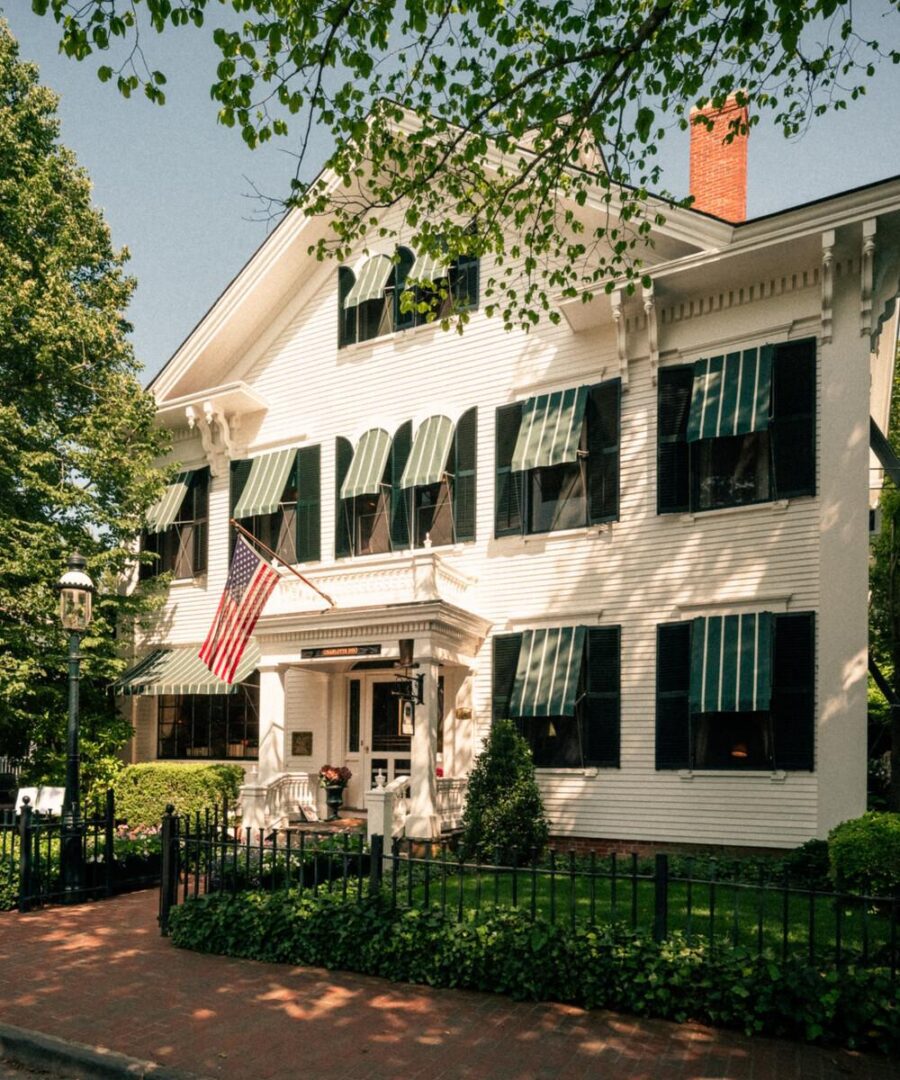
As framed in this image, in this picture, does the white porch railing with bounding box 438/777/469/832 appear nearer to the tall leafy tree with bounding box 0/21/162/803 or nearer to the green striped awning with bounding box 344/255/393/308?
the tall leafy tree with bounding box 0/21/162/803

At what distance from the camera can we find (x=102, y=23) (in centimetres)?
831

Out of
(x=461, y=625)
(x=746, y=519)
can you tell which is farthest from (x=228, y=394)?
(x=746, y=519)

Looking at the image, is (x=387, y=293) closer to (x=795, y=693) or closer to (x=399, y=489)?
(x=399, y=489)

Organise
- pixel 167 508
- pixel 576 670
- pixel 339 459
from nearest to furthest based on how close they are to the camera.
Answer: pixel 576 670
pixel 339 459
pixel 167 508

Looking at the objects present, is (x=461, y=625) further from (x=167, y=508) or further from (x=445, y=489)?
(x=167, y=508)

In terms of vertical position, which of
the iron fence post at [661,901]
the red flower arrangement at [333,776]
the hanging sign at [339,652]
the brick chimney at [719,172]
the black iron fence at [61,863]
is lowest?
the black iron fence at [61,863]

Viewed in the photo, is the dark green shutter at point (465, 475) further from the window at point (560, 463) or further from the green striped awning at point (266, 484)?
the green striped awning at point (266, 484)

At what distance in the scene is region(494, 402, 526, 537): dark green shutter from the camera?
15.8 metres

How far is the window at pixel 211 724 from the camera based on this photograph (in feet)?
61.6

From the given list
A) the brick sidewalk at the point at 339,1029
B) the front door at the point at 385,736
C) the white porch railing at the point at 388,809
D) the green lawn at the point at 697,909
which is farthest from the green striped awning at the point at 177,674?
the brick sidewalk at the point at 339,1029

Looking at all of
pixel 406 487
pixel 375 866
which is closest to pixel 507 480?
pixel 406 487

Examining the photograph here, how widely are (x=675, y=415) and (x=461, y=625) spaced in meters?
4.64

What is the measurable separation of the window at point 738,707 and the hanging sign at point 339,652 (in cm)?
452

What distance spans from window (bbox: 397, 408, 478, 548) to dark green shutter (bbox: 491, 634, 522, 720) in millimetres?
1884
